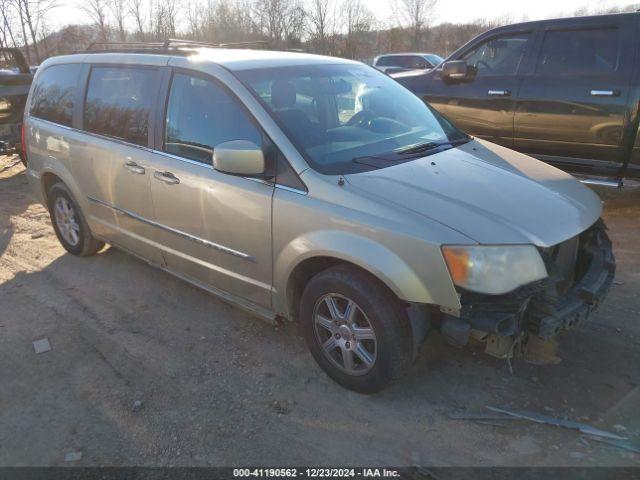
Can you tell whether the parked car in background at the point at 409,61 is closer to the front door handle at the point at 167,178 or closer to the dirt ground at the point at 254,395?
the dirt ground at the point at 254,395

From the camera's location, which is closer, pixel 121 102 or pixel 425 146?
pixel 425 146

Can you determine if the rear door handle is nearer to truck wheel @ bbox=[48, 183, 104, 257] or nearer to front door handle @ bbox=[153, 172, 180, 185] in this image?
front door handle @ bbox=[153, 172, 180, 185]

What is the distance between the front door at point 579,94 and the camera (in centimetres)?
541

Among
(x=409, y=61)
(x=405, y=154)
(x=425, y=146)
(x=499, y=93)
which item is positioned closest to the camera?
(x=405, y=154)

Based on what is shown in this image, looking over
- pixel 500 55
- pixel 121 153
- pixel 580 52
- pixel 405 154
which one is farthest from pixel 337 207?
pixel 500 55

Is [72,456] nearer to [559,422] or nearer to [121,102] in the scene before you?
[559,422]

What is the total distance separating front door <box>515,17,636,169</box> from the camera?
17.7ft

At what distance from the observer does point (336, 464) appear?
99.1 inches

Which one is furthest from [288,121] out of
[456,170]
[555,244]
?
[555,244]

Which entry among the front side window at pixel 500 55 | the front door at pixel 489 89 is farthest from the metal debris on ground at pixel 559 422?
the front side window at pixel 500 55

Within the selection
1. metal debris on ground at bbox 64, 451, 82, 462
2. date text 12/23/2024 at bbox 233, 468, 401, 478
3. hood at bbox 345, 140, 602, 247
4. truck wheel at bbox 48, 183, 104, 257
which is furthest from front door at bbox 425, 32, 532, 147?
metal debris on ground at bbox 64, 451, 82, 462

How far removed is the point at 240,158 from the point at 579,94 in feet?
14.3

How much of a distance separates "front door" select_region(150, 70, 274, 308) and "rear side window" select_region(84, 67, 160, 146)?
0.91 feet

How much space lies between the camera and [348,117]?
350cm
